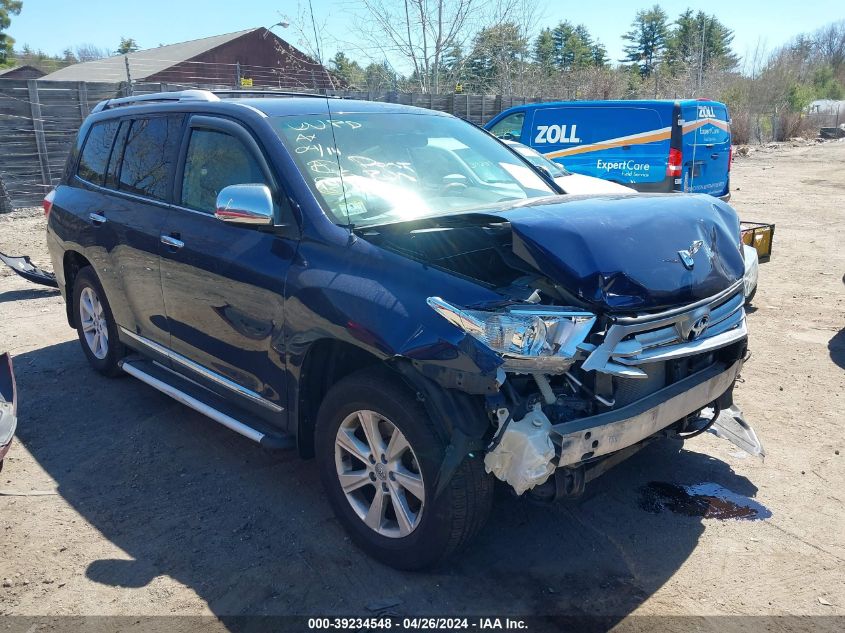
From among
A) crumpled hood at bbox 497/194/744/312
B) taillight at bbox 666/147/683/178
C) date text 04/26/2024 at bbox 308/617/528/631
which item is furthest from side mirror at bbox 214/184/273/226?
taillight at bbox 666/147/683/178

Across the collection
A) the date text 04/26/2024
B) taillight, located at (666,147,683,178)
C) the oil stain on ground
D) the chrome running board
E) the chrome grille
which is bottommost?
the oil stain on ground

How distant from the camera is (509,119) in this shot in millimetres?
12258

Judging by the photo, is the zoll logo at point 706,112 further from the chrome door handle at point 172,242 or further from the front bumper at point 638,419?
the chrome door handle at point 172,242

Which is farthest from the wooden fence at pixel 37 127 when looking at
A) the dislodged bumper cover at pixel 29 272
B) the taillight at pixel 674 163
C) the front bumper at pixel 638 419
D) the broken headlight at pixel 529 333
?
the broken headlight at pixel 529 333

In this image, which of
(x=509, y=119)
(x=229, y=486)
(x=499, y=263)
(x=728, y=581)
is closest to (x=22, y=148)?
(x=509, y=119)

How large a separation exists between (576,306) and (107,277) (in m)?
3.58

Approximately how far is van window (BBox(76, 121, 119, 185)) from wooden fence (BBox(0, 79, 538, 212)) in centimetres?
834

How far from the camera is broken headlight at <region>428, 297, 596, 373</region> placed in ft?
8.85

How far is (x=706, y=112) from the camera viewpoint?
10.3m

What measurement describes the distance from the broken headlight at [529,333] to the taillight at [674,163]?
8165 mm

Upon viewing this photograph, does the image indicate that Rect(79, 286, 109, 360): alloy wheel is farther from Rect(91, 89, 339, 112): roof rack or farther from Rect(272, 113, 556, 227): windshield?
Rect(272, 113, 556, 227): windshield

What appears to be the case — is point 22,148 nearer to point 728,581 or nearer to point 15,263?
point 15,263

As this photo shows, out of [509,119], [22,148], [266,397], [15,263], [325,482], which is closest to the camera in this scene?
[325,482]

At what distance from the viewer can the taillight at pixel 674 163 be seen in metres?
10.0
